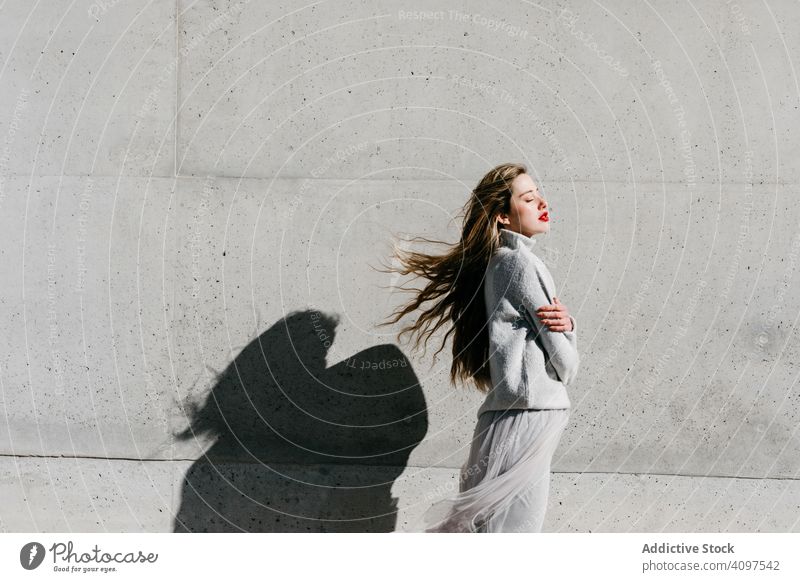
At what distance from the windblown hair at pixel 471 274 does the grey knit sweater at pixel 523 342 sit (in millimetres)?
171

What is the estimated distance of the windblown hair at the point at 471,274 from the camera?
11.8 ft

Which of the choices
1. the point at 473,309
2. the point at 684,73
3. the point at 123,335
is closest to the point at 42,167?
the point at 123,335

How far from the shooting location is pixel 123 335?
172 inches

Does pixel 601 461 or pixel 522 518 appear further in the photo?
pixel 601 461

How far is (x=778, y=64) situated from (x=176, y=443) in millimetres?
3219

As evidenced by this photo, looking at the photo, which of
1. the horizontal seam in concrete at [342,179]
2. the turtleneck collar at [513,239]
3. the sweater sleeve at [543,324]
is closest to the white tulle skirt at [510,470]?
the sweater sleeve at [543,324]

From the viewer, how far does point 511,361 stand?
342 centimetres

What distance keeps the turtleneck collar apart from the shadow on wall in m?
0.94

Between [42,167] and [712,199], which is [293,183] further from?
[712,199]
